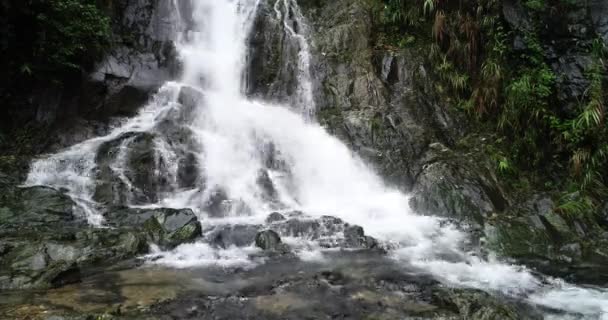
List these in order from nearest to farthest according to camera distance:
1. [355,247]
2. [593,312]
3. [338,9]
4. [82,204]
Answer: [593,312]
[355,247]
[82,204]
[338,9]

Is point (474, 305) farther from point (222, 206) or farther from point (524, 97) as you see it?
point (524, 97)

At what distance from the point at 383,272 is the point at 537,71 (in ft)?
25.7

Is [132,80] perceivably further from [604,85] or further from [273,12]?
[604,85]

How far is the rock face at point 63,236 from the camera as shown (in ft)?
20.2

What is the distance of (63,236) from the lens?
7250mm

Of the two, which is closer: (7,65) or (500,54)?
(7,65)

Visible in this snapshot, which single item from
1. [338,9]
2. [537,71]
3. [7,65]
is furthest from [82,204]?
[537,71]

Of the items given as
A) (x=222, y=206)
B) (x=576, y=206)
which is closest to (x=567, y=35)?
(x=576, y=206)

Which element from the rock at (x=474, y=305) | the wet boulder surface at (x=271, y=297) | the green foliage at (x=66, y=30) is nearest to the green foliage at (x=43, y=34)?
the green foliage at (x=66, y=30)

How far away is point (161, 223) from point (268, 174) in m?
3.39

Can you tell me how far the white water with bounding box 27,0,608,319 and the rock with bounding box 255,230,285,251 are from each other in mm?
267

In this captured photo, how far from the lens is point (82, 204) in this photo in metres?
8.90

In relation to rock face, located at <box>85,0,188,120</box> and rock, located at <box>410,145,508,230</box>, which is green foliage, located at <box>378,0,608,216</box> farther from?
rock face, located at <box>85,0,188,120</box>

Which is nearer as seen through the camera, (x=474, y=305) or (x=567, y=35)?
(x=474, y=305)
